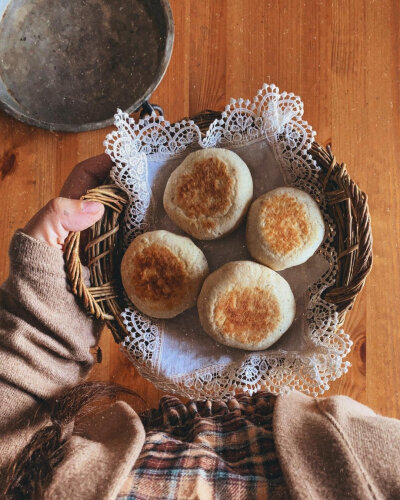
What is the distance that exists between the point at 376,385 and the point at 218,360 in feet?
1.30

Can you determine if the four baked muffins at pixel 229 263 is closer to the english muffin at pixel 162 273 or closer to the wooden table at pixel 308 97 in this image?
the english muffin at pixel 162 273

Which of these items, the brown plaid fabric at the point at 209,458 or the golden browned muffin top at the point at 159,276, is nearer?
the brown plaid fabric at the point at 209,458

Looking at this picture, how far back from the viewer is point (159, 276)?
82 cm

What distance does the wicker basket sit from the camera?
29.6 inches

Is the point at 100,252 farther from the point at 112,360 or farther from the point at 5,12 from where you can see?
the point at 5,12

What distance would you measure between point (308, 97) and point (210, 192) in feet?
1.37

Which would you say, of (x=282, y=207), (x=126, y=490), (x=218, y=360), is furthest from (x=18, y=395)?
(x=282, y=207)

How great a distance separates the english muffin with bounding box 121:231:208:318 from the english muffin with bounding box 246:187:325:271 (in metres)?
0.13

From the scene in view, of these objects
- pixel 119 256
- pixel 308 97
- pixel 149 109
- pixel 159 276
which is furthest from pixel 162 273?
pixel 308 97

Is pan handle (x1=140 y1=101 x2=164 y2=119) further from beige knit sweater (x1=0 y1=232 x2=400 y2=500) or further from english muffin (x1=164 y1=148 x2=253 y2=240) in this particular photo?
beige knit sweater (x1=0 y1=232 x2=400 y2=500)

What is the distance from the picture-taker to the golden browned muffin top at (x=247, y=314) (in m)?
0.80

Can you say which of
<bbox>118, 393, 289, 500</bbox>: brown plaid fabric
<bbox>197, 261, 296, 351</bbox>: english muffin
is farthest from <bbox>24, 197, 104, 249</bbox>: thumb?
<bbox>118, 393, 289, 500</bbox>: brown plaid fabric

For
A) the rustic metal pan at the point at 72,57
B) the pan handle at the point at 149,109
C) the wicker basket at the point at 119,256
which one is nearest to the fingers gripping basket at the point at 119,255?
the wicker basket at the point at 119,256

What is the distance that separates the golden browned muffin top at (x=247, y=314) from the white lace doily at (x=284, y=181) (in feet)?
0.16
